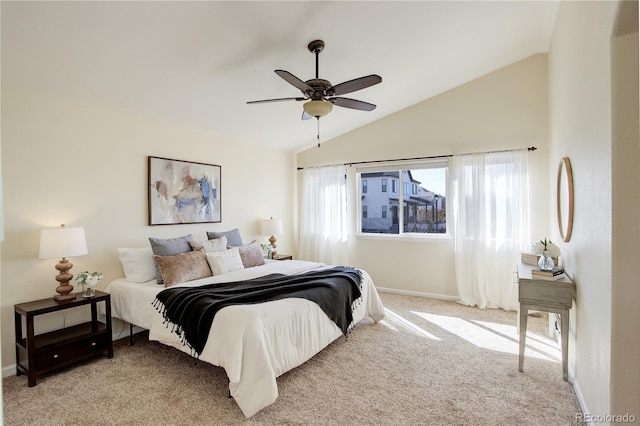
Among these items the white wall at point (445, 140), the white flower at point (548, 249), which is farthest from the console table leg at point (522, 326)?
the white wall at point (445, 140)

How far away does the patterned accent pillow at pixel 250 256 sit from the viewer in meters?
4.24

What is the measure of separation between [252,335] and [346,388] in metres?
0.85

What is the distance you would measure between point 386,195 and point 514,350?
2905 millimetres

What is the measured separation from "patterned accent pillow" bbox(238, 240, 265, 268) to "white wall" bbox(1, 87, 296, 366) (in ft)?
2.22

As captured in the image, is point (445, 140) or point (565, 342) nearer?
point (565, 342)

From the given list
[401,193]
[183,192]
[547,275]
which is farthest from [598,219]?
[183,192]

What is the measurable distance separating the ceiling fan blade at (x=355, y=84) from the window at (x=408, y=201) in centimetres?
260

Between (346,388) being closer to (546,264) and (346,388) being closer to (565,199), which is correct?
(546,264)

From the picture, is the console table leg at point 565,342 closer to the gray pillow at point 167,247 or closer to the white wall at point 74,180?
the gray pillow at point 167,247

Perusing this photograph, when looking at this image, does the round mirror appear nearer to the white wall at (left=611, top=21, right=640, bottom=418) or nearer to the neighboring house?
the white wall at (left=611, top=21, right=640, bottom=418)

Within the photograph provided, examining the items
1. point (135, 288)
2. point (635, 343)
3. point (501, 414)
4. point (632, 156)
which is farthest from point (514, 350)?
point (135, 288)

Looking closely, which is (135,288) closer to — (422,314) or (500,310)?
(422,314)

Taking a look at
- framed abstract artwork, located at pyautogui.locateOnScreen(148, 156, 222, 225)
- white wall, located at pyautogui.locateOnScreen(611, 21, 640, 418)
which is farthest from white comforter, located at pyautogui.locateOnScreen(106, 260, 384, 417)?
white wall, located at pyautogui.locateOnScreen(611, 21, 640, 418)

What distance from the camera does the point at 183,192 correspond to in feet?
14.2
